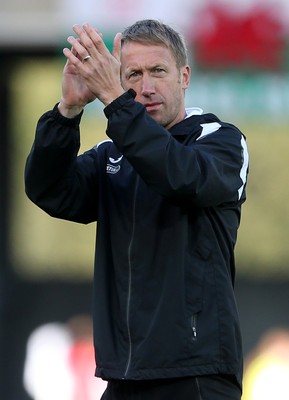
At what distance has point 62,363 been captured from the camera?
820cm

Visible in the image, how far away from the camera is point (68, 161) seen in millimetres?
3953

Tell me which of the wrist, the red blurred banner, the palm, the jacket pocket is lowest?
the jacket pocket

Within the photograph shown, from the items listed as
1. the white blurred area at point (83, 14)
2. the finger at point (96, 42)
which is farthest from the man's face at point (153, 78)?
the white blurred area at point (83, 14)

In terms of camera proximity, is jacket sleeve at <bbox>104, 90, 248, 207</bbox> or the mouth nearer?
jacket sleeve at <bbox>104, 90, 248, 207</bbox>

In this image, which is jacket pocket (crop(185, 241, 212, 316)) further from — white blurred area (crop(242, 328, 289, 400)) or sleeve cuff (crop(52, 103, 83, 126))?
white blurred area (crop(242, 328, 289, 400))

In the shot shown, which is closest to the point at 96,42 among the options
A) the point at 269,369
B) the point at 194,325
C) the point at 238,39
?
the point at 194,325

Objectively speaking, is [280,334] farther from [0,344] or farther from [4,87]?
[4,87]

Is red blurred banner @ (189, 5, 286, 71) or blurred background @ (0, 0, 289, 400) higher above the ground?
red blurred banner @ (189, 5, 286, 71)

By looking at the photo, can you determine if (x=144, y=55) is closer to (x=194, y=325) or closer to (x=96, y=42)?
(x=96, y=42)

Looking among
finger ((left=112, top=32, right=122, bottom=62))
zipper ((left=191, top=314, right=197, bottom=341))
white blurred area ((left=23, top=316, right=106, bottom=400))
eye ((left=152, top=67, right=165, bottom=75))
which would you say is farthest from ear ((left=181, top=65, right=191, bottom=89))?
white blurred area ((left=23, top=316, right=106, bottom=400))

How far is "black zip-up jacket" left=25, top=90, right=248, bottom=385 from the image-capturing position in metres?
3.62

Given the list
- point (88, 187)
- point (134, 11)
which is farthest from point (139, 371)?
point (134, 11)

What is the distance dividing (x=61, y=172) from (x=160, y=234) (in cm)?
46

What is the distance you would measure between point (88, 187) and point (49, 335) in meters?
4.48
